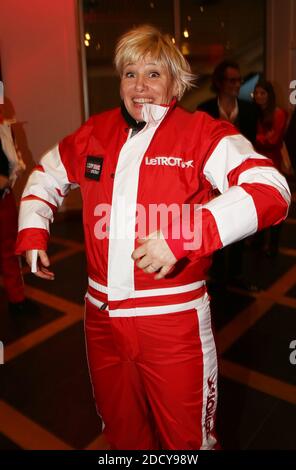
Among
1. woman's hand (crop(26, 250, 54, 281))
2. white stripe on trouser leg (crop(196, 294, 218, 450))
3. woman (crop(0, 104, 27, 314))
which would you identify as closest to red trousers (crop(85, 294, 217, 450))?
white stripe on trouser leg (crop(196, 294, 218, 450))

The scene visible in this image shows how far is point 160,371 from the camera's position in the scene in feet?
4.60

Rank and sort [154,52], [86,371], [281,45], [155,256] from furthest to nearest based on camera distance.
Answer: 1. [281,45]
2. [86,371]
3. [154,52]
4. [155,256]

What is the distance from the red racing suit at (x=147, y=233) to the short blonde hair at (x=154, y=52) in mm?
110

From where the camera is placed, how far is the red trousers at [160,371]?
1.39 meters

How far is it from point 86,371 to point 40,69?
4133 mm

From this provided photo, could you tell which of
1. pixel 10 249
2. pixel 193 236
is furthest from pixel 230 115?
pixel 193 236

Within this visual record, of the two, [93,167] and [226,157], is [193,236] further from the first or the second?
[93,167]

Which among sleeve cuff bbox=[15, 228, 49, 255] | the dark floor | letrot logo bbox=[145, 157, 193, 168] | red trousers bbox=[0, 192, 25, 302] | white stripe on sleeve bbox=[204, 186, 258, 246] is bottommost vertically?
the dark floor

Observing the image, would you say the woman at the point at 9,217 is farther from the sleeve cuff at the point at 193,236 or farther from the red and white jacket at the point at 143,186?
the sleeve cuff at the point at 193,236

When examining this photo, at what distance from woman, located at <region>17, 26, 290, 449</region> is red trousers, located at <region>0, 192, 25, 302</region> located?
1758mm

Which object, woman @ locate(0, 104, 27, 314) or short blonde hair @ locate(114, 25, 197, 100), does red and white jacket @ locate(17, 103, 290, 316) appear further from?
woman @ locate(0, 104, 27, 314)

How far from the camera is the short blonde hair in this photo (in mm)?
1394

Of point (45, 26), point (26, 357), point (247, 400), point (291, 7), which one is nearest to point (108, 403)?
point (247, 400)

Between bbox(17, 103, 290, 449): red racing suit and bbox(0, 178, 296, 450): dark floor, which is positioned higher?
bbox(17, 103, 290, 449): red racing suit
